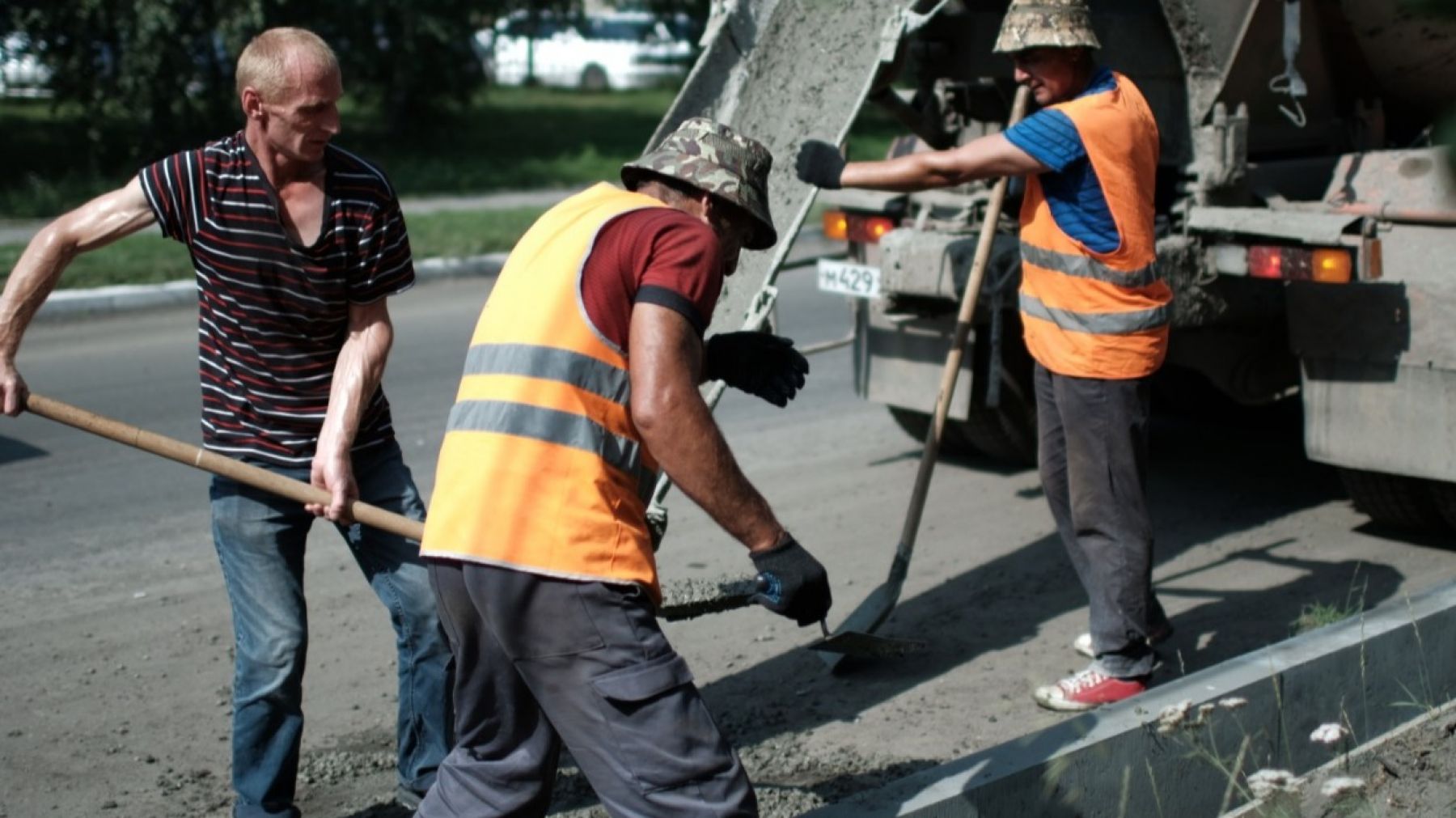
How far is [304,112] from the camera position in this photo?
3.38 metres

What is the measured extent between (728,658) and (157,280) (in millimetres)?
7317

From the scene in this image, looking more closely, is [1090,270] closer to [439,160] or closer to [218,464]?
[218,464]

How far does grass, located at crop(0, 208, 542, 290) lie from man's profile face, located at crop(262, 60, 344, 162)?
644 cm

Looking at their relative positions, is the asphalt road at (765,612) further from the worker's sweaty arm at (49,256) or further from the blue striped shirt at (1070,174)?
the blue striped shirt at (1070,174)

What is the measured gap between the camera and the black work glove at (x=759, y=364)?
3.25 m

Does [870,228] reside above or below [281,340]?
below

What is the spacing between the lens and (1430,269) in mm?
5266

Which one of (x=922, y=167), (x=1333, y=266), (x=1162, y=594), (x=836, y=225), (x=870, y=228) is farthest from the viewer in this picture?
(x=836, y=225)

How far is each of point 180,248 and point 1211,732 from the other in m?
10.5

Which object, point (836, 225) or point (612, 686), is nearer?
point (612, 686)

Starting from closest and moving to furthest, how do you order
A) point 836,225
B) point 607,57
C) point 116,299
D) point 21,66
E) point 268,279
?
point 268,279 < point 836,225 < point 116,299 < point 21,66 < point 607,57

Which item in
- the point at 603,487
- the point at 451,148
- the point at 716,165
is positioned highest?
the point at 716,165

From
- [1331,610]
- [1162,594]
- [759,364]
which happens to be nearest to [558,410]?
[759,364]

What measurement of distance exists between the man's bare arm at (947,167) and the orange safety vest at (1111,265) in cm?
16
